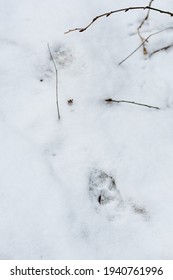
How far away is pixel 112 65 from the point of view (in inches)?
70.8

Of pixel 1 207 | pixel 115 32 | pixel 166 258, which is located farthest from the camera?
pixel 115 32

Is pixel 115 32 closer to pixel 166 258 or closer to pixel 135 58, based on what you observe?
pixel 135 58

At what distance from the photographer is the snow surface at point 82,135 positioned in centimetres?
144

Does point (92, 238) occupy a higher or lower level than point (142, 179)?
lower

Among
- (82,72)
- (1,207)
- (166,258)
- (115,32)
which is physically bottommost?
(166,258)

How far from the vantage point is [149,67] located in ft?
5.73

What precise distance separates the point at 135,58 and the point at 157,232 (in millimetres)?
829

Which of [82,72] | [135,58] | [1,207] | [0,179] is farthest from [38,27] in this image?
[1,207]

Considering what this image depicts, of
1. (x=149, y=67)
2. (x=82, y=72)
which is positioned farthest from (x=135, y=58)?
(x=82, y=72)

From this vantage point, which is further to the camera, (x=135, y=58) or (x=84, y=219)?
(x=135, y=58)

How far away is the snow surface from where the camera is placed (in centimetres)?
144

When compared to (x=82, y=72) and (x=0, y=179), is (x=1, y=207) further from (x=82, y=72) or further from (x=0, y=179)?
(x=82, y=72)

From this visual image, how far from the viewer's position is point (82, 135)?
5.41 feet

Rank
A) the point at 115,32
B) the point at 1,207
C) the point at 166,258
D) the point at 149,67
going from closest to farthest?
the point at 166,258 → the point at 1,207 → the point at 149,67 → the point at 115,32
